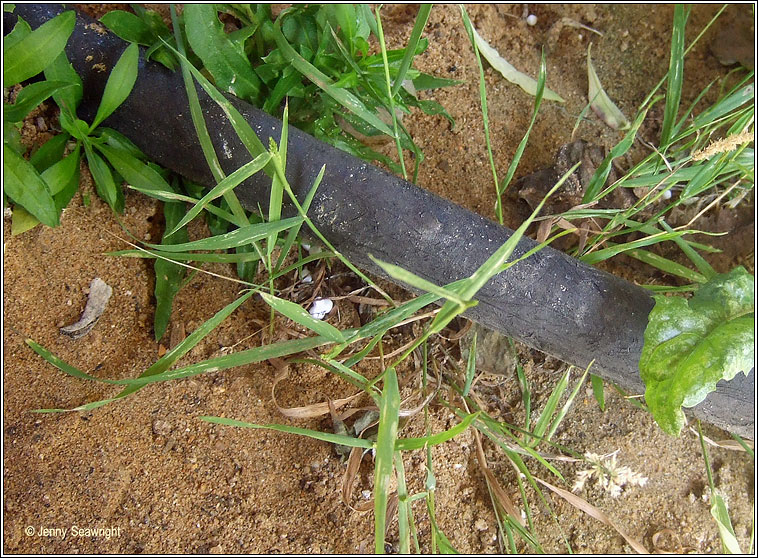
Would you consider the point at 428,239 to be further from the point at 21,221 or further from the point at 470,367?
the point at 21,221

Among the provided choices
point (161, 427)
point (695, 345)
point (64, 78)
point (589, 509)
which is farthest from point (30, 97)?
point (589, 509)

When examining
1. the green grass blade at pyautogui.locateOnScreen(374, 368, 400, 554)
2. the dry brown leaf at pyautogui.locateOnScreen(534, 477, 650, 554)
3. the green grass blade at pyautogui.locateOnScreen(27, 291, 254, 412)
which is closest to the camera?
the green grass blade at pyautogui.locateOnScreen(374, 368, 400, 554)

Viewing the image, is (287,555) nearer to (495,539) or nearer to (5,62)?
(495,539)

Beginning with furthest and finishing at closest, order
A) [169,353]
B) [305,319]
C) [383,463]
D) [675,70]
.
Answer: [675,70]
[169,353]
[305,319]
[383,463]

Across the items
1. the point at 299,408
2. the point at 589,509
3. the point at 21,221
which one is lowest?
the point at 589,509

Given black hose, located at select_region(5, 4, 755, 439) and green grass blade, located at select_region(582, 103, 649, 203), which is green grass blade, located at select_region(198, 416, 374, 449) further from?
green grass blade, located at select_region(582, 103, 649, 203)

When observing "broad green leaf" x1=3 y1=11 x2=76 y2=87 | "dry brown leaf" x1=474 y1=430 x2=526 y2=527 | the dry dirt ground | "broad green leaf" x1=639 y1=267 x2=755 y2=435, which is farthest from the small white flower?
"broad green leaf" x1=3 y1=11 x2=76 y2=87
